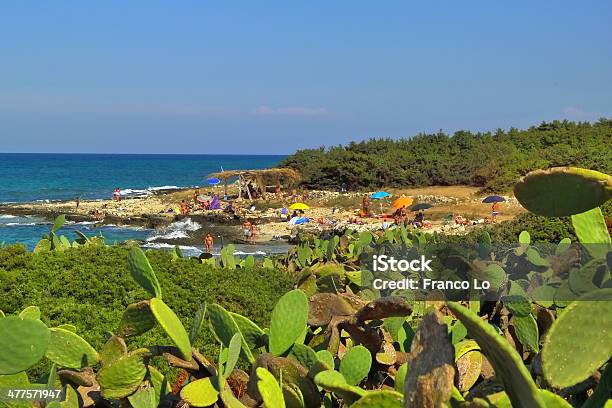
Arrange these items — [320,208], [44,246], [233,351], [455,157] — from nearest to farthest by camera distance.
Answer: [233,351] → [44,246] → [320,208] → [455,157]

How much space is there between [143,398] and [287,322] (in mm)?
405

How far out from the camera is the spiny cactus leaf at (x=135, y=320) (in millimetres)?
1767

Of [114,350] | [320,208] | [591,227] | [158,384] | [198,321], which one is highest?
[591,227]

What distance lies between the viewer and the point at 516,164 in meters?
31.1

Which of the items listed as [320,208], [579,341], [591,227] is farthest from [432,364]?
[320,208]

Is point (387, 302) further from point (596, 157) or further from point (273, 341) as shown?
point (596, 157)

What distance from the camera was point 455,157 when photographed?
117 feet

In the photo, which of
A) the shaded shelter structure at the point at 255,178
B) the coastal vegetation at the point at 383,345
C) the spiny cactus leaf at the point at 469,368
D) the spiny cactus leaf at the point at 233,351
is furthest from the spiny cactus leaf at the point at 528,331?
the shaded shelter structure at the point at 255,178

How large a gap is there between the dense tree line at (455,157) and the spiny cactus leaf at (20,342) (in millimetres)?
28855

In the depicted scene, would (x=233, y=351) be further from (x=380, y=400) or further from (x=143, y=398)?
(x=380, y=400)

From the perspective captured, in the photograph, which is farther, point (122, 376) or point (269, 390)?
point (122, 376)

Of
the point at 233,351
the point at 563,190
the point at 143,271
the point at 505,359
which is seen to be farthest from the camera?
the point at 143,271

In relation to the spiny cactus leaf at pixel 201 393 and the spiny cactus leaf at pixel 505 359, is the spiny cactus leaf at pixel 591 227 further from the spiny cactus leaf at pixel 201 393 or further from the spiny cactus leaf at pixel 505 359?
the spiny cactus leaf at pixel 201 393

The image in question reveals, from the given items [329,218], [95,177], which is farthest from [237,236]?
[95,177]
